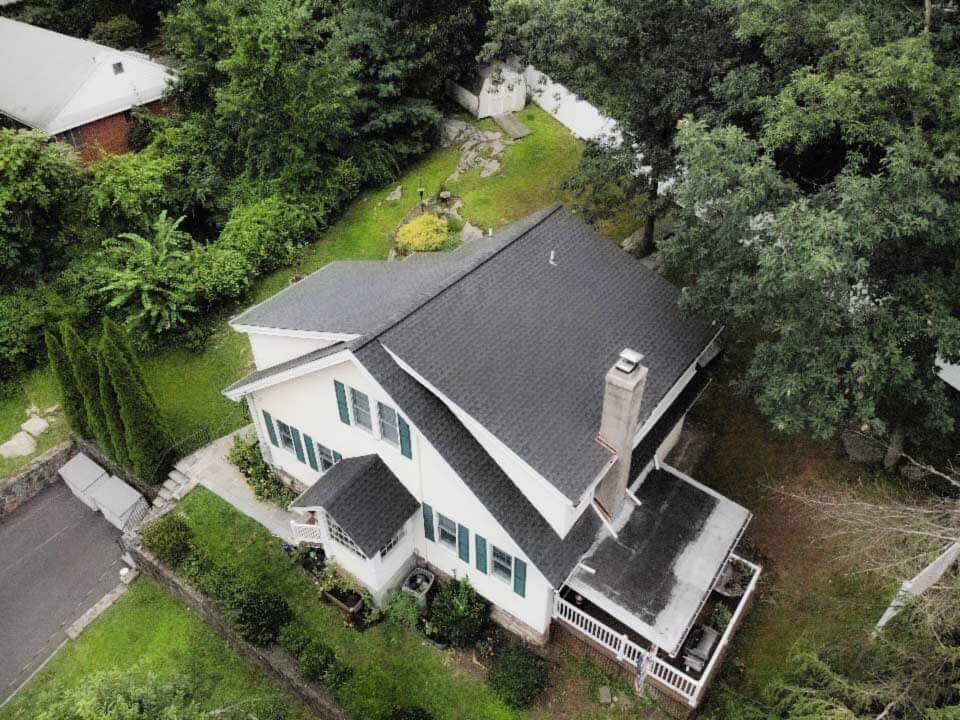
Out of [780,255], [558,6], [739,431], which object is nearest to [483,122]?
[558,6]

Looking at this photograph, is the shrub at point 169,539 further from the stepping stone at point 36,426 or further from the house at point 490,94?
the house at point 490,94

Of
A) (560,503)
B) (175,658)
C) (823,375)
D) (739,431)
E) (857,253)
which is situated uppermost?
(857,253)

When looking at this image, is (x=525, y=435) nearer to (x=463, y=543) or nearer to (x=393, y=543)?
(x=463, y=543)

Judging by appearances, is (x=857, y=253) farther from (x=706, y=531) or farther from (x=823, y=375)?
(x=706, y=531)

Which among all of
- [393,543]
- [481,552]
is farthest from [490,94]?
[481,552]

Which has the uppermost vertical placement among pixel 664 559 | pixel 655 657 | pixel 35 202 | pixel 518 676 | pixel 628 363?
pixel 628 363

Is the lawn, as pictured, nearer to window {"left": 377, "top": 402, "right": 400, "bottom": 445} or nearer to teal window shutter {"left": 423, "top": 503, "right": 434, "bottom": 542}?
window {"left": 377, "top": 402, "right": 400, "bottom": 445}
